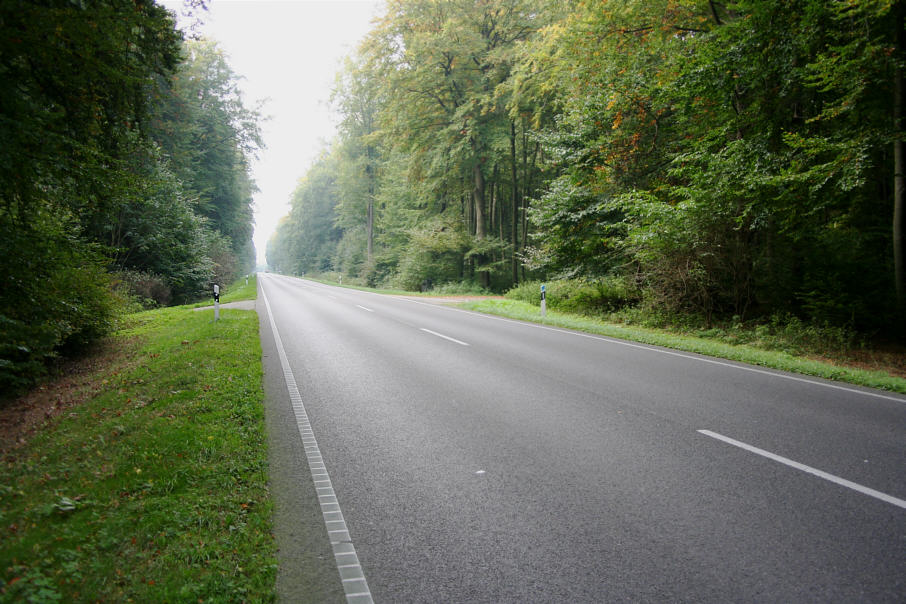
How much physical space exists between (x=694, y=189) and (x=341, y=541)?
12031 mm

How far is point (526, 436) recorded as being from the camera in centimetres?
455

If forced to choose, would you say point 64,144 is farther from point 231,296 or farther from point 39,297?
point 231,296

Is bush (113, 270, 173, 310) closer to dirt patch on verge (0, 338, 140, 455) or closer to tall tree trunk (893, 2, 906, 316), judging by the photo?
dirt patch on verge (0, 338, 140, 455)

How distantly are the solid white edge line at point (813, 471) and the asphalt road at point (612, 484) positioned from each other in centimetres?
2

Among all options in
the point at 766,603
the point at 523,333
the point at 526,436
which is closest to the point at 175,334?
the point at 523,333

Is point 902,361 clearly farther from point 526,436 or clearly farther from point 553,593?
point 553,593

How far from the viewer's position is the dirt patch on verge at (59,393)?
5270 mm

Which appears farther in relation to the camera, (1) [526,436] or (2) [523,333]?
(2) [523,333]

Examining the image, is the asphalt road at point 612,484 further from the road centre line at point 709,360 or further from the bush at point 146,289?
the bush at point 146,289

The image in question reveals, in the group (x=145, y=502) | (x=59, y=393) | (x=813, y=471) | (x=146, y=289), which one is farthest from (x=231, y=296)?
(x=813, y=471)

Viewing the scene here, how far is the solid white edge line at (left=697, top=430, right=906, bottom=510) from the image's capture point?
127 inches

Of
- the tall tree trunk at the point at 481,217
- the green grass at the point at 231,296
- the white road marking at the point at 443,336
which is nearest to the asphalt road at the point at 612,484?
the white road marking at the point at 443,336

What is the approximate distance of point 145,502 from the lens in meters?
3.17

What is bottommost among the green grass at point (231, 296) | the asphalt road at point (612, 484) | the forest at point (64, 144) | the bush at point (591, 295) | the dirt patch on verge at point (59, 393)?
the dirt patch on verge at point (59, 393)
